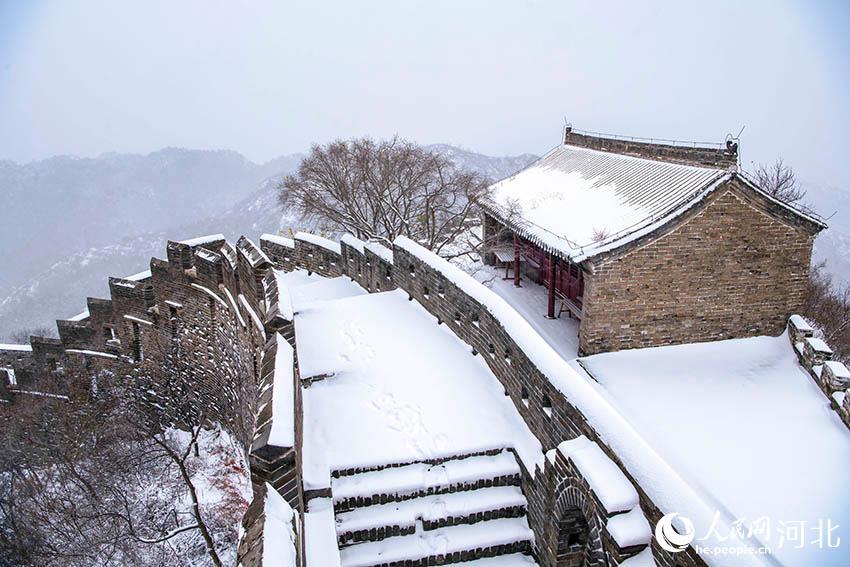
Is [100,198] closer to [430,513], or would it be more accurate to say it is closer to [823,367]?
[430,513]

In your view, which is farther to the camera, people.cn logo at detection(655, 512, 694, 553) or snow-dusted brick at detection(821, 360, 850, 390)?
snow-dusted brick at detection(821, 360, 850, 390)

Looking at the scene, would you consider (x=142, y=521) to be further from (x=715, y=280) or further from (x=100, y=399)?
(x=715, y=280)

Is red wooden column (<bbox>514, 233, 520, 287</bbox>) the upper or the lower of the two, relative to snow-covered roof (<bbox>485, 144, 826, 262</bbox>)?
lower

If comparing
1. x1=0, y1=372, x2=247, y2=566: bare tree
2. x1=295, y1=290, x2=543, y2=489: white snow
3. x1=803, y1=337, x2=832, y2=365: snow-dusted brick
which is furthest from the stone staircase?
x1=803, y1=337, x2=832, y2=365: snow-dusted brick

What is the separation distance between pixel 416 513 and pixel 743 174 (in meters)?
7.21

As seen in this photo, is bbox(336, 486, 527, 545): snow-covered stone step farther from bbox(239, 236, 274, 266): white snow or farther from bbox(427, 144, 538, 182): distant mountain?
bbox(427, 144, 538, 182): distant mountain

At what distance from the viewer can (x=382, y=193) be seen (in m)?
Result: 20.1

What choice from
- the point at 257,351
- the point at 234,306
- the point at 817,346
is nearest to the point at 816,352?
the point at 817,346

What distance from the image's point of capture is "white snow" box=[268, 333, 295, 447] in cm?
449

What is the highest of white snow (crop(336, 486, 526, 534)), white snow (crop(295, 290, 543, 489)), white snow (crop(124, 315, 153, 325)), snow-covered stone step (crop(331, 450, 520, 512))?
white snow (crop(295, 290, 543, 489))

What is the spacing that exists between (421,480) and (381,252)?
20.5 ft

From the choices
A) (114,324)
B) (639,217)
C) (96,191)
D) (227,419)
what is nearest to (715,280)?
(639,217)

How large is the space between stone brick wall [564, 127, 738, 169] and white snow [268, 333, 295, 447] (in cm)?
789

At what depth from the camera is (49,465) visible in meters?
13.0
